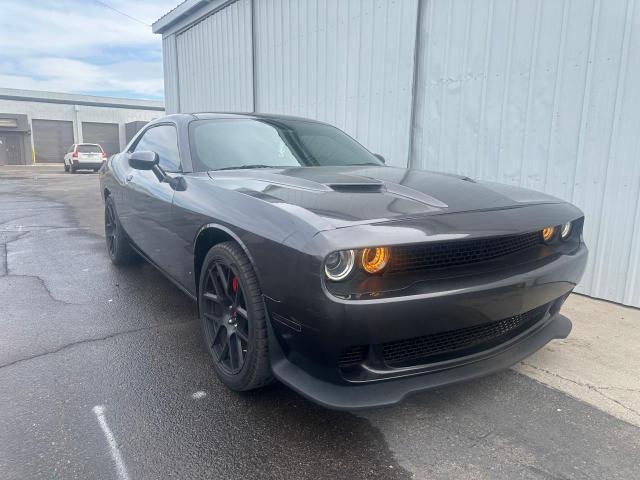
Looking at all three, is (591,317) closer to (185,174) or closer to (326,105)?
(185,174)

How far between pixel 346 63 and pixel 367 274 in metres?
5.22

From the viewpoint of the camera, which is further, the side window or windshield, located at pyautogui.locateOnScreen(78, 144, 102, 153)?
windshield, located at pyautogui.locateOnScreen(78, 144, 102, 153)

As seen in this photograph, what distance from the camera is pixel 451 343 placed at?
2037 mm

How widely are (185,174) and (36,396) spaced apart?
1.50m

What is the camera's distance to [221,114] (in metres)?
3.53

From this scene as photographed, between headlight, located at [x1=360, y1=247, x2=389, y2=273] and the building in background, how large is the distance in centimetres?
3910

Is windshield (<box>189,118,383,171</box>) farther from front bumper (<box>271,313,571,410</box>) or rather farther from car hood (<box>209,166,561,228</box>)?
front bumper (<box>271,313,571,410</box>)

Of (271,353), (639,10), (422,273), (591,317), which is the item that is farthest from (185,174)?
(639,10)

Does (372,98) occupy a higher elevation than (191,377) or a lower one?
higher

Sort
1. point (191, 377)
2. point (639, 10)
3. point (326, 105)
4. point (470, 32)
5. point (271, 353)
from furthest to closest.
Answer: point (326, 105) → point (470, 32) → point (639, 10) → point (191, 377) → point (271, 353)

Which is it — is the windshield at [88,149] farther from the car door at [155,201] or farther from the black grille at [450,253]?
the black grille at [450,253]

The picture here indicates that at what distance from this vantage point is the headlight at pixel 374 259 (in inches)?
71.2

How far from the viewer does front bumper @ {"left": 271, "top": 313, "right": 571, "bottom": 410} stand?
180 centimetres

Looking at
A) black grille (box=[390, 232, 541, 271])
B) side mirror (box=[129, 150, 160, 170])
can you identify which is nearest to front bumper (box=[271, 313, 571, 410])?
black grille (box=[390, 232, 541, 271])
